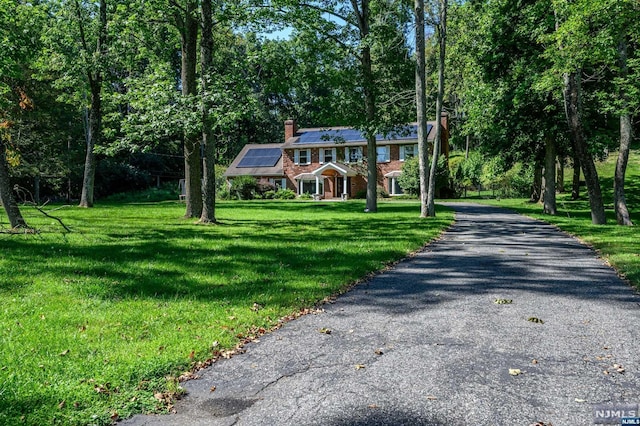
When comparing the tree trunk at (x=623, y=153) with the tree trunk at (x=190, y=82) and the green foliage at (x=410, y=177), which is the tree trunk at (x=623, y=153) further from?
the green foliage at (x=410, y=177)

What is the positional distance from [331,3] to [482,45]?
7610 mm

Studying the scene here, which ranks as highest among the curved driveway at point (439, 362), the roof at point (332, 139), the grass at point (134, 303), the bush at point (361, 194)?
the roof at point (332, 139)

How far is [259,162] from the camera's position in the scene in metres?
52.5

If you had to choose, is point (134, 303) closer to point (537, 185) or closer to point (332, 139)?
point (537, 185)

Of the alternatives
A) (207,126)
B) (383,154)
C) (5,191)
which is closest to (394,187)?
(383,154)

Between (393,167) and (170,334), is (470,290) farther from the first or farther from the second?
(393,167)

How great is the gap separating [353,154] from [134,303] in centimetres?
4409

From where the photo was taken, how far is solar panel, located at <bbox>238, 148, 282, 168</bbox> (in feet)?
171

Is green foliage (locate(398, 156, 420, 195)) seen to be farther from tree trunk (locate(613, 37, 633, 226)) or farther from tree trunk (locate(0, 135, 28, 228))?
tree trunk (locate(0, 135, 28, 228))

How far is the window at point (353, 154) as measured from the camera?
48.3 m

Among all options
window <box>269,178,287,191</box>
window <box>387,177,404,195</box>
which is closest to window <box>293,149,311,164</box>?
window <box>269,178,287,191</box>

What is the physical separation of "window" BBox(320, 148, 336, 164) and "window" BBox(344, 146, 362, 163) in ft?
4.00

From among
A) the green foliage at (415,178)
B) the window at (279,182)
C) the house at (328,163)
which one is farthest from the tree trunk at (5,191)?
the window at (279,182)

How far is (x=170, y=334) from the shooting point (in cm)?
486
